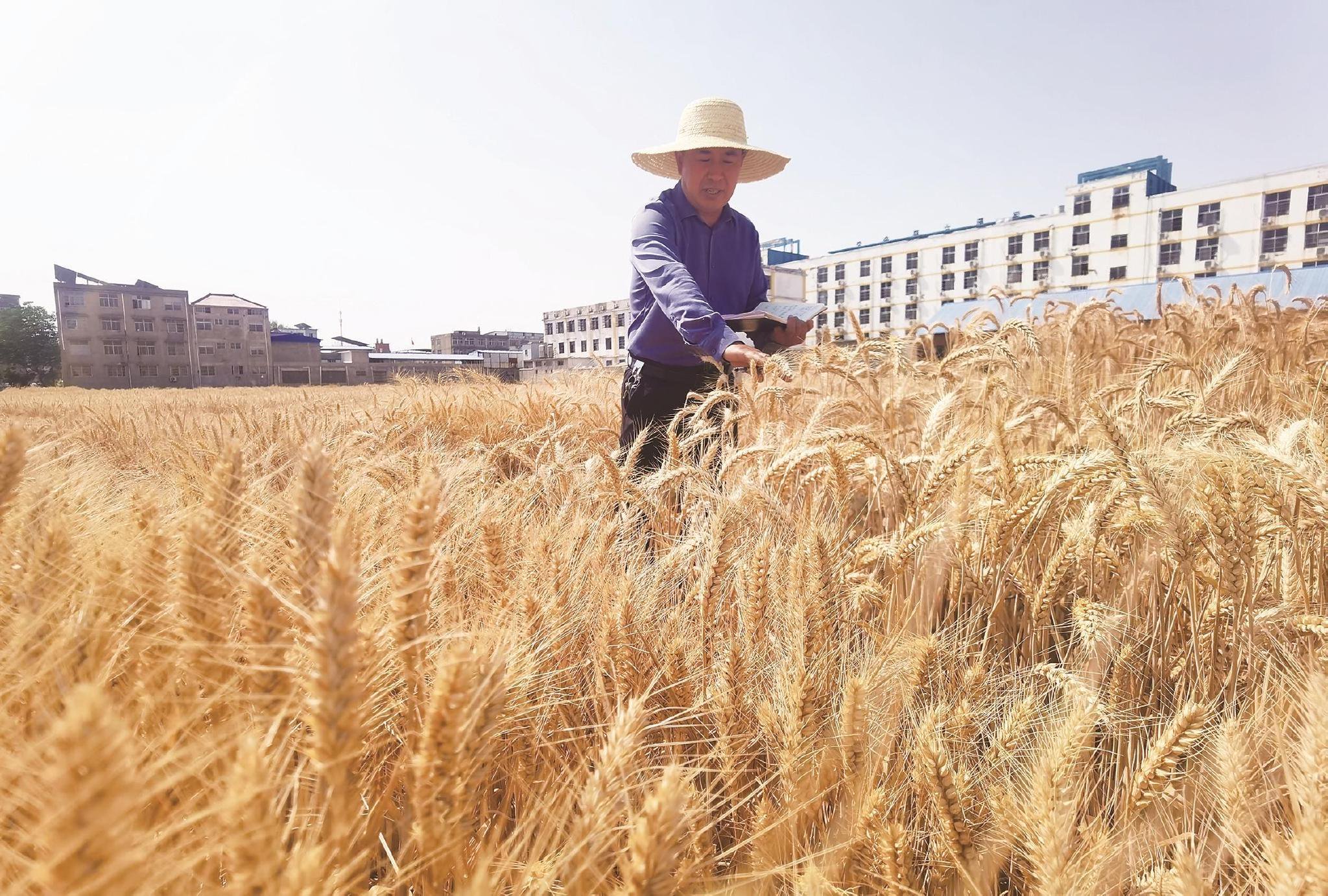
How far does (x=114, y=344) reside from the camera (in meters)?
46.8

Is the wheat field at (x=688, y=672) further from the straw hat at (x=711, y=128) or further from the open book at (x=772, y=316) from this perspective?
the straw hat at (x=711, y=128)

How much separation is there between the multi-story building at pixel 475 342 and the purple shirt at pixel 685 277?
71.4 metres

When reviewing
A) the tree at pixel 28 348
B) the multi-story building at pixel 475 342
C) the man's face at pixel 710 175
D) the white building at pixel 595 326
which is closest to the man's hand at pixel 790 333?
the man's face at pixel 710 175

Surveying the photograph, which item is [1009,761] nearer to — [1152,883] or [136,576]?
[1152,883]

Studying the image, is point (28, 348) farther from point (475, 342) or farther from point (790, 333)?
point (790, 333)

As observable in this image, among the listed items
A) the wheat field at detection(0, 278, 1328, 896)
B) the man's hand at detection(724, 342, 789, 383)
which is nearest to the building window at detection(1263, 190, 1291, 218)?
the wheat field at detection(0, 278, 1328, 896)

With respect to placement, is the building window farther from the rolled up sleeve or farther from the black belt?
the rolled up sleeve

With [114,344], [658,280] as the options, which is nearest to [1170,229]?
[658,280]

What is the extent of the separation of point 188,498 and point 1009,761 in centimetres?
167

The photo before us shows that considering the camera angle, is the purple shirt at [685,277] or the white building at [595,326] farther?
the white building at [595,326]

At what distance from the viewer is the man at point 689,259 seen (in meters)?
2.85

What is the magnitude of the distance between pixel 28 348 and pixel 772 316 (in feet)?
226

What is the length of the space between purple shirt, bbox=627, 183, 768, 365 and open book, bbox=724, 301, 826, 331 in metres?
0.19

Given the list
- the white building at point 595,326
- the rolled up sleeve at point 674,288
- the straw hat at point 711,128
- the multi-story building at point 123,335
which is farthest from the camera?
the white building at point 595,326
